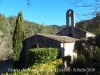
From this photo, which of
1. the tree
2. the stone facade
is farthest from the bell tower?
the tree

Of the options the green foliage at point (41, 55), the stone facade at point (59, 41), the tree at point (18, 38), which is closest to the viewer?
the green foliage at point (41, 55)

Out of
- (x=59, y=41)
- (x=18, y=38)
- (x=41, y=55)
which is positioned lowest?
(x=41, y=55)

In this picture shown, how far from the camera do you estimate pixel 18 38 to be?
20.6 meters

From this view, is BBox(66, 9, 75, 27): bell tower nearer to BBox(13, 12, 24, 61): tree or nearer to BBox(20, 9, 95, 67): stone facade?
BBox(20, 9, 95, 67): stone facade

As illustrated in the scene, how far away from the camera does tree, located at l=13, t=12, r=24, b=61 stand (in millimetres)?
20312

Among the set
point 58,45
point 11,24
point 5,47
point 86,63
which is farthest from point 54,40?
point 11,24

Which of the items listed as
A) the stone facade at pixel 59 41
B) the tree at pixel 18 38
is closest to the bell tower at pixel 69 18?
the stone facade at pixel 59 41

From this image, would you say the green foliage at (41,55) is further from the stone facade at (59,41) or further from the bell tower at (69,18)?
the bell tower at (69,18)

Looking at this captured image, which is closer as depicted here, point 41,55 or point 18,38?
point 41,55

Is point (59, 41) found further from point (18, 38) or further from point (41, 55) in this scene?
point (18, 38)

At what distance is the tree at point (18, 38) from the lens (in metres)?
20.3

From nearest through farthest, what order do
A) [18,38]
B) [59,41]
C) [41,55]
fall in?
[41,55] → [59,41] → [18,38]

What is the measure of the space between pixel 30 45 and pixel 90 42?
9.28m

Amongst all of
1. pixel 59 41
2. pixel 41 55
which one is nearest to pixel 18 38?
pixel 59 41
